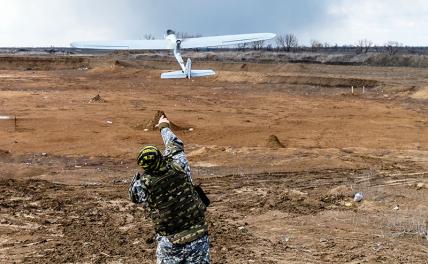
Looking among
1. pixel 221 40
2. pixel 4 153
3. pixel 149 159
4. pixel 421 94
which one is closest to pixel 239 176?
pixel 4 153

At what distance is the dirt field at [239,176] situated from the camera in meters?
8.53

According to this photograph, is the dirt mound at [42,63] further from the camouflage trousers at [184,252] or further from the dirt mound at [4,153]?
the camouflage trousers at [184,252]

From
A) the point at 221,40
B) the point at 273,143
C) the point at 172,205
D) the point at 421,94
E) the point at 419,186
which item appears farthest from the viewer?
the point at 421,94

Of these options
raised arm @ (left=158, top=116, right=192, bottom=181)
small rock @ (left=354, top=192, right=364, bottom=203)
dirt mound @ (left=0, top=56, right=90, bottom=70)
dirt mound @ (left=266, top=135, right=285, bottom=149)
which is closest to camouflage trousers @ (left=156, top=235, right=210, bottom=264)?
raised arm @ (left=158, top=116, right=192, bottom=181)

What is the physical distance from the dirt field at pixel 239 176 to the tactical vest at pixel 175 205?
3.37 metres

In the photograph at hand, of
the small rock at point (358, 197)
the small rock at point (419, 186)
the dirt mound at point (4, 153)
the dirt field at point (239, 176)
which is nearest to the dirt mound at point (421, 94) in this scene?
the dirt field at point (239, 176)

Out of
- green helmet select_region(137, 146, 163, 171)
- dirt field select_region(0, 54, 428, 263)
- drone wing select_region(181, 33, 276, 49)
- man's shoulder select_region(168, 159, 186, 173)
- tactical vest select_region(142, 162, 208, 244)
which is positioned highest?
drone wing select_region(181, 33, 276, 49)

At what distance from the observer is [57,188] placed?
12.4m

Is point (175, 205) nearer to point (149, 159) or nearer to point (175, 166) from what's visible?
point (175, 166)

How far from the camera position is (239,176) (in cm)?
1340

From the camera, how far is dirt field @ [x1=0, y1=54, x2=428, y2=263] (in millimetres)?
8531

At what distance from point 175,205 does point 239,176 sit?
8.88 meters

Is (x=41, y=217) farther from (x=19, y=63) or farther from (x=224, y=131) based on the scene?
(x=19, y=63)

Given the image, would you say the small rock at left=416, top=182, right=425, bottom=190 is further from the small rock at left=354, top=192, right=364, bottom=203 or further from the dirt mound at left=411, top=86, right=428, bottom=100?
the dirt mound at left=411, top=86, right=428, bottom=100
